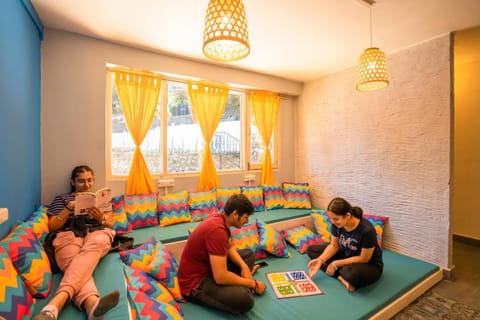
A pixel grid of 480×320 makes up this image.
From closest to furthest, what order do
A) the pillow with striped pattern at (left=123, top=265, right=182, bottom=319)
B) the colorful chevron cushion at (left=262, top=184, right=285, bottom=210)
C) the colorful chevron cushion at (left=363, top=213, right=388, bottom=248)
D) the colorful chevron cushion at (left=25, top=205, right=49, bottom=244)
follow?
the pillow with striped pattern at (left=123, top=265, right=182, bottom=319)
the colorful chevron cushion at (left=25, top=205, right=49, bottom=244)
the colorful chevron cushion at (left=363, top=213, right=388, bottom=248)
the colorful chevron cushion at (left=262, top=184, right=285, bottom=210)

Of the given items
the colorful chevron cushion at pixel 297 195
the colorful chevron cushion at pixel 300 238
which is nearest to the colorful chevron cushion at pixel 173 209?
the colorful chevron cushion at pixel 300 238

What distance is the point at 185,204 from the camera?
3164 millimetres

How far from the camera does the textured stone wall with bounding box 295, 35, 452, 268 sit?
8.55 ft

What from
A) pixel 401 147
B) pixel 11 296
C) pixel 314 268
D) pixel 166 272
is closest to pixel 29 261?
pixel 11 296

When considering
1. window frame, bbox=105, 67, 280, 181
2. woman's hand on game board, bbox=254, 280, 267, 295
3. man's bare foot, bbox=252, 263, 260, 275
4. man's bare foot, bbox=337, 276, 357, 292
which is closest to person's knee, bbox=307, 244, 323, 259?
man's bare foot, bbox=337, 276, 357, 292

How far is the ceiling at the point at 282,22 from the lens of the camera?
2.09m

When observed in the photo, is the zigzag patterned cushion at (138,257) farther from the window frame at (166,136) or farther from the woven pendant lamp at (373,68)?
the woven pendant lamp at (373,68)

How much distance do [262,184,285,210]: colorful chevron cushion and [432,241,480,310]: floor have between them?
212cm

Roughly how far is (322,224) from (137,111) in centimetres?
300

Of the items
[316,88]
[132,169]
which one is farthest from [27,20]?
[316,88]

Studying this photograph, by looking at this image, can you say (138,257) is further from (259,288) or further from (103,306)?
(259,288)

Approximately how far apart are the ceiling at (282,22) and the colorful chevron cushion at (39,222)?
1894 mm

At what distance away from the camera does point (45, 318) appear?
1091mm

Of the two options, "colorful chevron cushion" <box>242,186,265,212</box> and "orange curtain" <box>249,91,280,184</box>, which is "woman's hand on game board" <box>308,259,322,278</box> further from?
"orange curtain" <box>249,91,280,184</box>
